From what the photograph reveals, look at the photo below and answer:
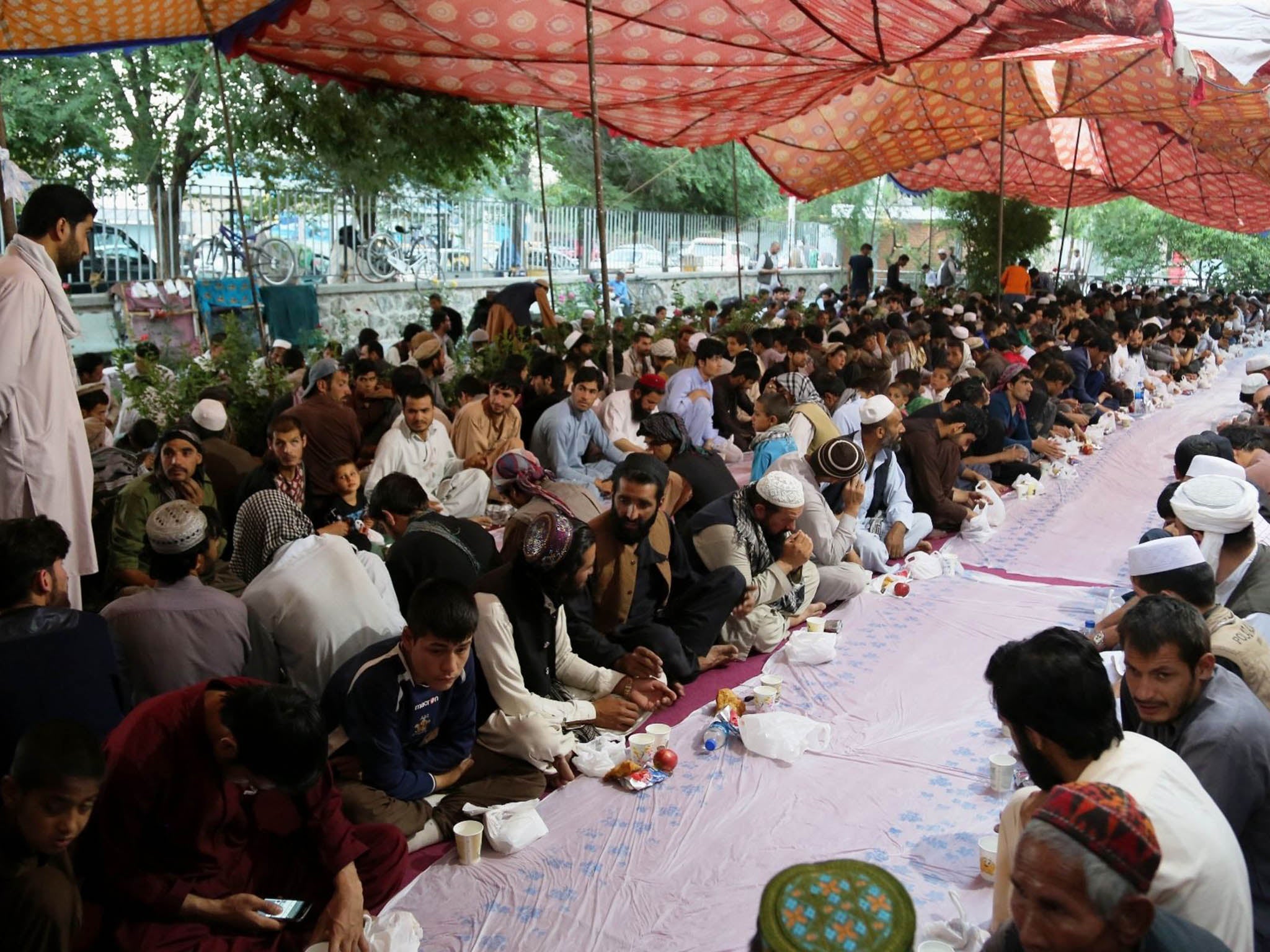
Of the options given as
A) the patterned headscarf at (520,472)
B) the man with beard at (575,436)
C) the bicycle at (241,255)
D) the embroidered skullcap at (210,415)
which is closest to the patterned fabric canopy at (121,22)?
the embroidered skullcap at (210,415)

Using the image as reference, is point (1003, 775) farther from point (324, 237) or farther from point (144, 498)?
point (324, 237)

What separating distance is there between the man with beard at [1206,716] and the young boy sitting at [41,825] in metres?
2.30

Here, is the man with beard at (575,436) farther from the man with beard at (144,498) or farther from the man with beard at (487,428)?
the man with beard at (144,498)

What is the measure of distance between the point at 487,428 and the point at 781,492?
9.28ft

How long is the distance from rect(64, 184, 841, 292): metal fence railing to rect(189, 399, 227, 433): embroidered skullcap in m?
5.65

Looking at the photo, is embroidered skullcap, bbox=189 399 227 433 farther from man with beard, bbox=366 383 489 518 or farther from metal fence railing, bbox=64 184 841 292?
metal fence railing, bbox=64 184 841 292

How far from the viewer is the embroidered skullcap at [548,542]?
11.3 feet

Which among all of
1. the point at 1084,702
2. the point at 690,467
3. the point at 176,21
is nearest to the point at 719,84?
the point at 176,21

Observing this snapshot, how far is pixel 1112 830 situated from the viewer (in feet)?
5.18

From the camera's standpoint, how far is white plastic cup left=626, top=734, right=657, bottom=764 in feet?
11.9

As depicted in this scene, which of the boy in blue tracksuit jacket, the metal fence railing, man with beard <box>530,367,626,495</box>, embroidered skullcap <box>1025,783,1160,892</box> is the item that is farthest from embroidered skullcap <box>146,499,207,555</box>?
the metal fence railing

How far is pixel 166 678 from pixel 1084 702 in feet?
8.02

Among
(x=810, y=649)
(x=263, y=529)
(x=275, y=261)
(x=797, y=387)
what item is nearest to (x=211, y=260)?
(x=275, y=261)

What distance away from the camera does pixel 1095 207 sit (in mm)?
32906
